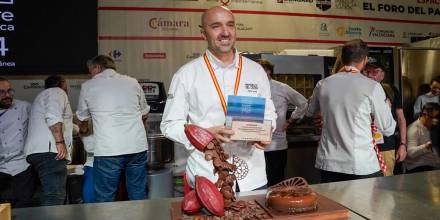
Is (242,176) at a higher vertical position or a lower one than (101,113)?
lower

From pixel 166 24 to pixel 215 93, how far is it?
130 inches

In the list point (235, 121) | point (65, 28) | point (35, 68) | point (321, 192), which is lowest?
point (321, 192)

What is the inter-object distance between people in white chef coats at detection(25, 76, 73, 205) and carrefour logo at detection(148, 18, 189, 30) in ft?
5.90

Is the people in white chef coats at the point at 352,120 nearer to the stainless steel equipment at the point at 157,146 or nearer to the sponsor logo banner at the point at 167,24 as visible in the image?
the stainless steel equipment at the point at 157,146

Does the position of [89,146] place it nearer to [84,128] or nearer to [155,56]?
[84,128]

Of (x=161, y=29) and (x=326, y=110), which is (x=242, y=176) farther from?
(x=161, y=29)

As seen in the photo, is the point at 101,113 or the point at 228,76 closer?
the point at 228,76

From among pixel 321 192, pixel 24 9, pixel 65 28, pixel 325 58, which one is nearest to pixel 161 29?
pixel 65 28

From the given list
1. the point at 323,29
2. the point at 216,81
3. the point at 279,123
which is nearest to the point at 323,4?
the point at 323,29

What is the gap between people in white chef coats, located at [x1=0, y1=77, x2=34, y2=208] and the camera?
306 cm

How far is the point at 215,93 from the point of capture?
1.56 meters

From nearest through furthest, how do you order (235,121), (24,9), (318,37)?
(235,121) < (24,9) < (318,37)

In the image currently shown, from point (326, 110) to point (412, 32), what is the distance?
4.15m

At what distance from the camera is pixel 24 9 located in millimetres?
3852
